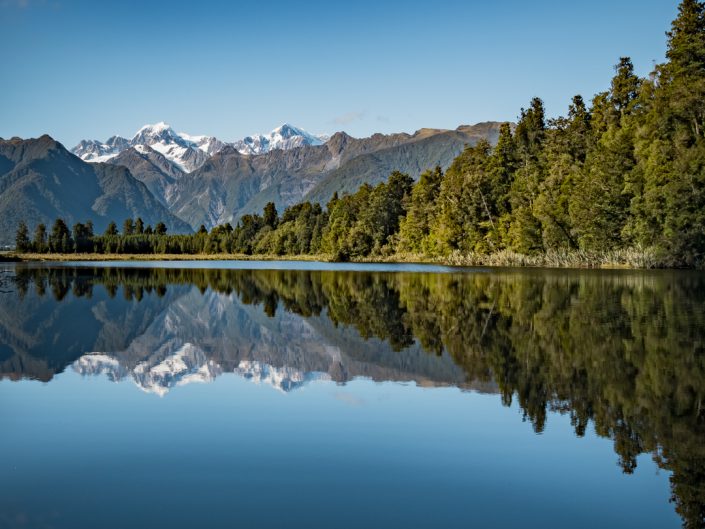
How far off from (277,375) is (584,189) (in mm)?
75659

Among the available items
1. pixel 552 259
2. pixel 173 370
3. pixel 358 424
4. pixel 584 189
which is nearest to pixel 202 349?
pixel 173 370

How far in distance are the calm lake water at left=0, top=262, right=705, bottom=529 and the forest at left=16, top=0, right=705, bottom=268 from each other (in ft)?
165

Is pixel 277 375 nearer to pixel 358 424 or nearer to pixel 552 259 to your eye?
pixel 358 424

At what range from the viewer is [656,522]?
848 centimetres

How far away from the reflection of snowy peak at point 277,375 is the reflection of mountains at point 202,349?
3 centimetres

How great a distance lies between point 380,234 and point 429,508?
13740 centimetres

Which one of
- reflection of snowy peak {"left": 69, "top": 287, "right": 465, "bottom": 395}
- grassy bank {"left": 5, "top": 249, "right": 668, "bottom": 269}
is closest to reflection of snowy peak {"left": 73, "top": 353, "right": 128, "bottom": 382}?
reflection of snowy peak {"left": 69, "top": 287, "right": 465, "bottom": 395}

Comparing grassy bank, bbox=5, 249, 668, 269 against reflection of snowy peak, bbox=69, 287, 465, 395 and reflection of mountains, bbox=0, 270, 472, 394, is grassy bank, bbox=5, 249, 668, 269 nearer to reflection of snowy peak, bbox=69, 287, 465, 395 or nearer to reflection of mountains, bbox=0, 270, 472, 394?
reflection of mountains, bbox=0, 270, 472, 394

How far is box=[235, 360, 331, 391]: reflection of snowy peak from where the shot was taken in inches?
688

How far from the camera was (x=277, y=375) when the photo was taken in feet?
60.9

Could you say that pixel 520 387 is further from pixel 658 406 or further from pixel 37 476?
pixel 37 476

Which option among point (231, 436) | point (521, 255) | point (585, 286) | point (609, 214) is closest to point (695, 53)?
point (609, 214)

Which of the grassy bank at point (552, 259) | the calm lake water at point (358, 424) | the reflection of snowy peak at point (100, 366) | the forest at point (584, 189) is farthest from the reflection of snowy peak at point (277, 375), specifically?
the grassy bank at point (552, 259)

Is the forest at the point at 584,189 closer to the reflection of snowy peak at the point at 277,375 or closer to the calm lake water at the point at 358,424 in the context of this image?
the calm lake water at the point at 358,424
